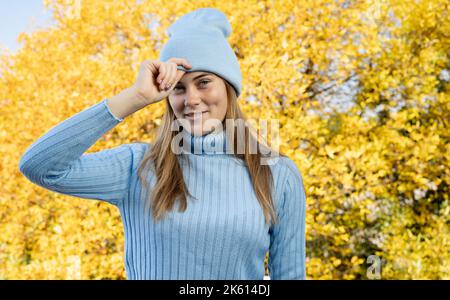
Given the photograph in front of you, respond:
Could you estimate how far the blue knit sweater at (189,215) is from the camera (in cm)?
138

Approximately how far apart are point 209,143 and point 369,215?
3.30m

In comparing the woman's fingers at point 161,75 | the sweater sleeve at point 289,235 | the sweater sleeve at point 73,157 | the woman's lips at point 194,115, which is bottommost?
the sweater sleeve at point 289,235

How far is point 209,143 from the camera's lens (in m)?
1.58

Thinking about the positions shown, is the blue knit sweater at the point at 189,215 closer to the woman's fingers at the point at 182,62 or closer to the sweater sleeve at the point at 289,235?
the sweater sleeve at the point at 289,235

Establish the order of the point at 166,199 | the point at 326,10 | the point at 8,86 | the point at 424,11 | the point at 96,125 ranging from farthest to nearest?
the point at 8,86
the point at 424,11
the point at 326,10
the point at 166,199
the point at 96,125

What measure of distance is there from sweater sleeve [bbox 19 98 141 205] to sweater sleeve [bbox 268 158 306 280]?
531 mm

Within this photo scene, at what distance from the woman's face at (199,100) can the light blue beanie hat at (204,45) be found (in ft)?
0.10

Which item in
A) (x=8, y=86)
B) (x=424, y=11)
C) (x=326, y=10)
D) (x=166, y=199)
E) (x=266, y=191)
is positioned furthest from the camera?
(x=8, y=86)

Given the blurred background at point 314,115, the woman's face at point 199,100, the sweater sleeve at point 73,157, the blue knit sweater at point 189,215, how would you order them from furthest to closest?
1. the blurred background at point 314,115
2. the woman's face at point 199,100
3. the blue knit sweater at point 189,215
4. the sweater sleeve at point 73,157

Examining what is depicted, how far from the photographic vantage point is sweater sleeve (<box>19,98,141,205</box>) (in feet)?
4.08

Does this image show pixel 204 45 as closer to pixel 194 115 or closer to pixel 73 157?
pixel 194 115

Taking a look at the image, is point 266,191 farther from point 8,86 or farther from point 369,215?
point 8,86

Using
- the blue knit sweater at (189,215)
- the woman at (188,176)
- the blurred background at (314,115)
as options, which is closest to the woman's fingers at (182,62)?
the woman at (188,176)

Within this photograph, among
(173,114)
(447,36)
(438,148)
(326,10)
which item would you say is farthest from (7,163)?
(447,36)
